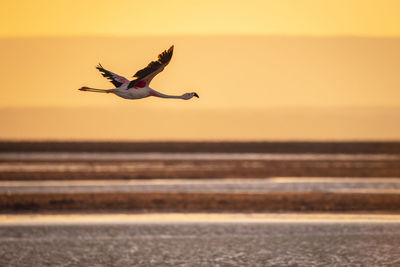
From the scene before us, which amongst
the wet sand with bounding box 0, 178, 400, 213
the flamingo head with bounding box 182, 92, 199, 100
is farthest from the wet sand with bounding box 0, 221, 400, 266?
the flamingo head with bounding box 182, 92, 199, 100

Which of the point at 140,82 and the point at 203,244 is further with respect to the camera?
the point at 203,244

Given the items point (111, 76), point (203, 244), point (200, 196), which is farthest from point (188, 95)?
point (200, 196)

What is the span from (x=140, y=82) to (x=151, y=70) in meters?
0.10

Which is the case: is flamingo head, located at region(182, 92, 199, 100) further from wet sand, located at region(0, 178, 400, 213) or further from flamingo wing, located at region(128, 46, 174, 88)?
wet sand, located at region(0, 178, 400, 213)

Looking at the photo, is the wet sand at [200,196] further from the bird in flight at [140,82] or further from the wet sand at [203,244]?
the bird in flight at [140,82]

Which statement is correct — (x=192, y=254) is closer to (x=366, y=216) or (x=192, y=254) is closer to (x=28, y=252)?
(x=28, y=252)

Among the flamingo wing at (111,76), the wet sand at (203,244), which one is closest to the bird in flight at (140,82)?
the flamingo wing at (111,76)

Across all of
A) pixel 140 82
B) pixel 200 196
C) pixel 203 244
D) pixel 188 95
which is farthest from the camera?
pixel 200 196

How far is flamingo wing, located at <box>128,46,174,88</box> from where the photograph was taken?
154 inches

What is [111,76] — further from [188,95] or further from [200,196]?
[200,196]

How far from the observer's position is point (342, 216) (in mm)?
18484

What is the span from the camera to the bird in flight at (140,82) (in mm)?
3779

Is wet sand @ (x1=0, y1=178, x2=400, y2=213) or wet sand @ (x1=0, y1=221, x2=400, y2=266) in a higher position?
wet sand @ (x1=0, y1=178, x2=400, y2=213)

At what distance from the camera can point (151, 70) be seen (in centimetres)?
397
